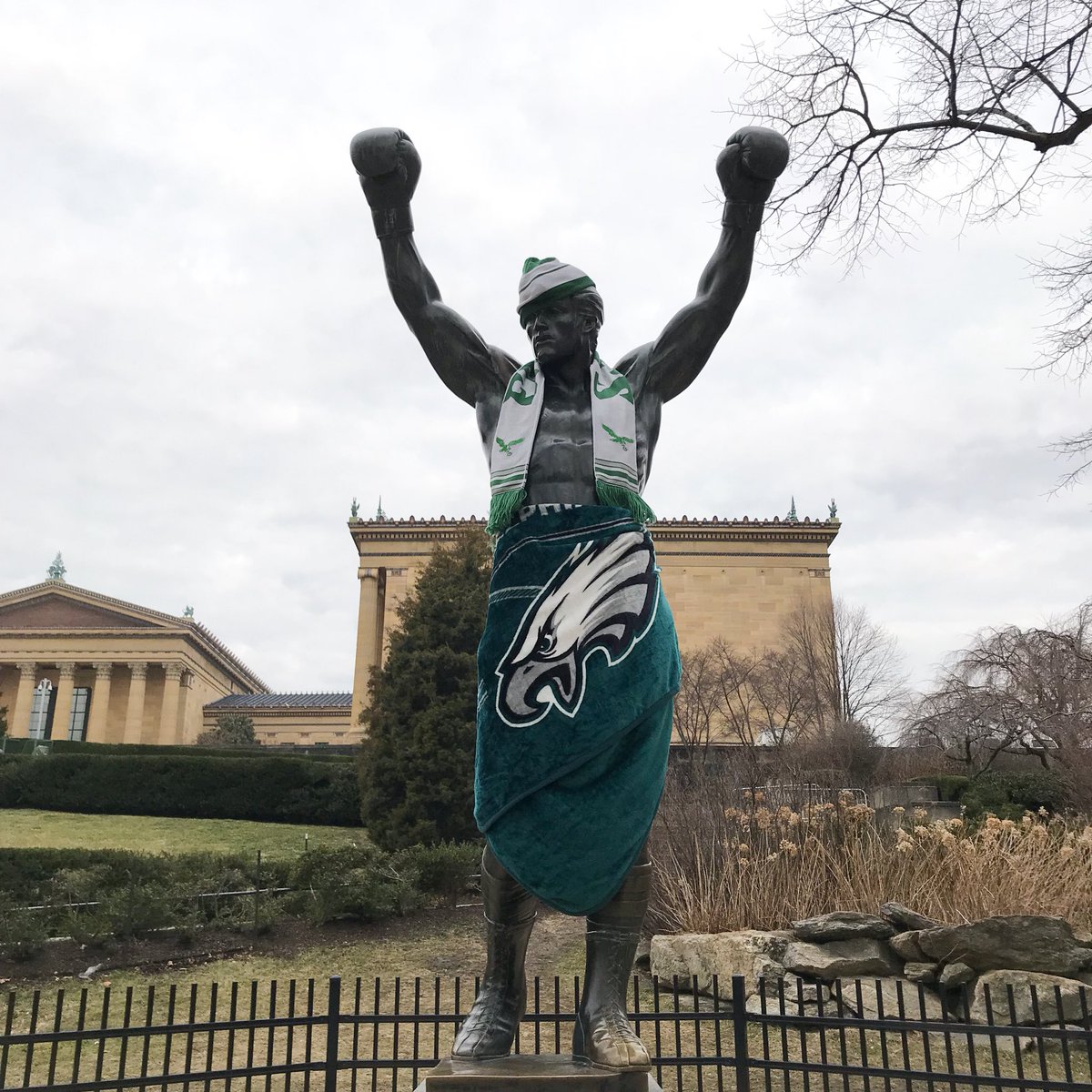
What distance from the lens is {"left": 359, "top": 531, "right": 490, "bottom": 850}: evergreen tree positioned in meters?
14.4

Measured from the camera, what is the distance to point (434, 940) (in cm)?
988

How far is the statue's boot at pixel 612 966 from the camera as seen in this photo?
8.44 feet

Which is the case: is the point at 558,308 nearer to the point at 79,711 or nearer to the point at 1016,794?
the point at 1016,794

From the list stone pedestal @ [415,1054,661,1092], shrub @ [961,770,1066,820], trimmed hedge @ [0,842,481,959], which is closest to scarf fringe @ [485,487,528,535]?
stone pedestal @ [415,1054,661,1092]

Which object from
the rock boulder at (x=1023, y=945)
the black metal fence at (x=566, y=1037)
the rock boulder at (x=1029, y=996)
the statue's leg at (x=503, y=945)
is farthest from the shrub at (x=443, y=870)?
the statue's leg at (x=503, y=945)

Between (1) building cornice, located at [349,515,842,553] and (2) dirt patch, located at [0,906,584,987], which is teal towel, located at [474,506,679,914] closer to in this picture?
(2) dirt patch, located at [0,906,584,987]

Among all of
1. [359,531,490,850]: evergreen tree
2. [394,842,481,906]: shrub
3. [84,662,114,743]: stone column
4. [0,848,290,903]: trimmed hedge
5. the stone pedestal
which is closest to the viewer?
the stone pedestal

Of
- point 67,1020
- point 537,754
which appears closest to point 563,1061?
point 537,754

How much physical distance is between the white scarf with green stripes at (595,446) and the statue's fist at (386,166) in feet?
2.63

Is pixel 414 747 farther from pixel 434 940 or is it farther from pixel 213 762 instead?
pixel 213 762

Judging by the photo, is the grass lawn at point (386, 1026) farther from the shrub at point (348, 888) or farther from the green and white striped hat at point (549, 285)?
the green and white striped hat at point (549, 285)

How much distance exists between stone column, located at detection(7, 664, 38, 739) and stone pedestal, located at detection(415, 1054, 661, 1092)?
165 ft

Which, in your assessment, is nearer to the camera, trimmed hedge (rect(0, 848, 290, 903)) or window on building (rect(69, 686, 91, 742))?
trimmed hedge (rect(0, 848, 290, 903))

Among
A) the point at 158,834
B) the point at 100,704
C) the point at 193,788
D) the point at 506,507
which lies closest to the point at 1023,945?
the point at 506,507
